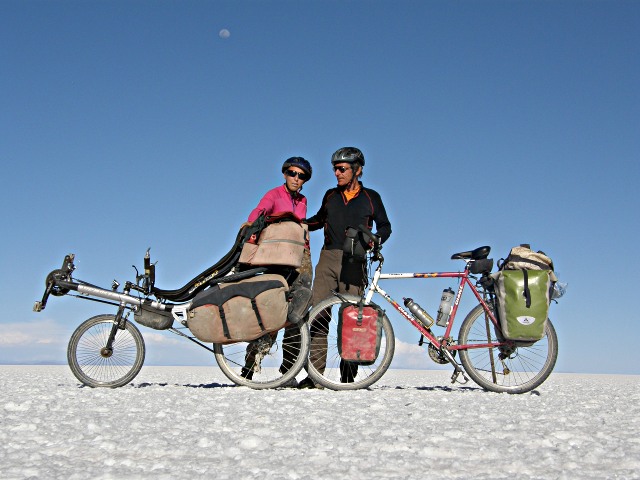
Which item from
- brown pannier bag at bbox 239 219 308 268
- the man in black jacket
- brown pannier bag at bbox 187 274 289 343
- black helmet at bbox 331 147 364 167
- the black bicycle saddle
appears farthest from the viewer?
black helmet at bbox 331 147 364 167

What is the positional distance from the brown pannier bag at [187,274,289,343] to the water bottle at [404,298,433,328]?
1502 millimetres

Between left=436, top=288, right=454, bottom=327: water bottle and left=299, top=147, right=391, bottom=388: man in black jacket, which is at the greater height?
left=299, top=147, right=391, bottom=388: man in black jacket

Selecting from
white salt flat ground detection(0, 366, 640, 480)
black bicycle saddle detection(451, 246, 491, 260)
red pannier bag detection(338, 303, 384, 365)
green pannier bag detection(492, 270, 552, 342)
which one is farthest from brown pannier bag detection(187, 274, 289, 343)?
green pannier bag detection(492, 270, 552, 342)

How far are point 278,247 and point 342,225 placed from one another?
106 centimetres

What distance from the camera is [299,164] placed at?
7.91 m

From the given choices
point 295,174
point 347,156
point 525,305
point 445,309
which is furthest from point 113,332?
point 525,305

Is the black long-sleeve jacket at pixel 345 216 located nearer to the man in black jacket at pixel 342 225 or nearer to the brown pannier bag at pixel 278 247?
the man in black jacket at pixel 342 225

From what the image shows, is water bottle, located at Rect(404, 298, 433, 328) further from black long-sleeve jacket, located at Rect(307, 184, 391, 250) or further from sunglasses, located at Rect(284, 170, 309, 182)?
sunglasses, located at Rect(284, 170, 309, 182)

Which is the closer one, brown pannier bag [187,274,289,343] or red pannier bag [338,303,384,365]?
brown pannier bag [187,274,289,343]

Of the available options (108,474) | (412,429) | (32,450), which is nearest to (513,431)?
(412,429)

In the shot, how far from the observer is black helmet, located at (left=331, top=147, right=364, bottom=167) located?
317 inches

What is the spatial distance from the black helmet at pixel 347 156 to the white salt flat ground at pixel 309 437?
297 cm

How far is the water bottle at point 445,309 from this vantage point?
7.59 m

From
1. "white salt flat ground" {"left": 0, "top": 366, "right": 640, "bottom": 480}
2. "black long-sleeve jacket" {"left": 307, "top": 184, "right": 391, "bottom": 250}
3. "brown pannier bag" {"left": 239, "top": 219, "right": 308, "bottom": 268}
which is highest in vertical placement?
"black long-sleeve jacket" {"left": 307, "top": 184, "right": 391, "bottom": 250}
